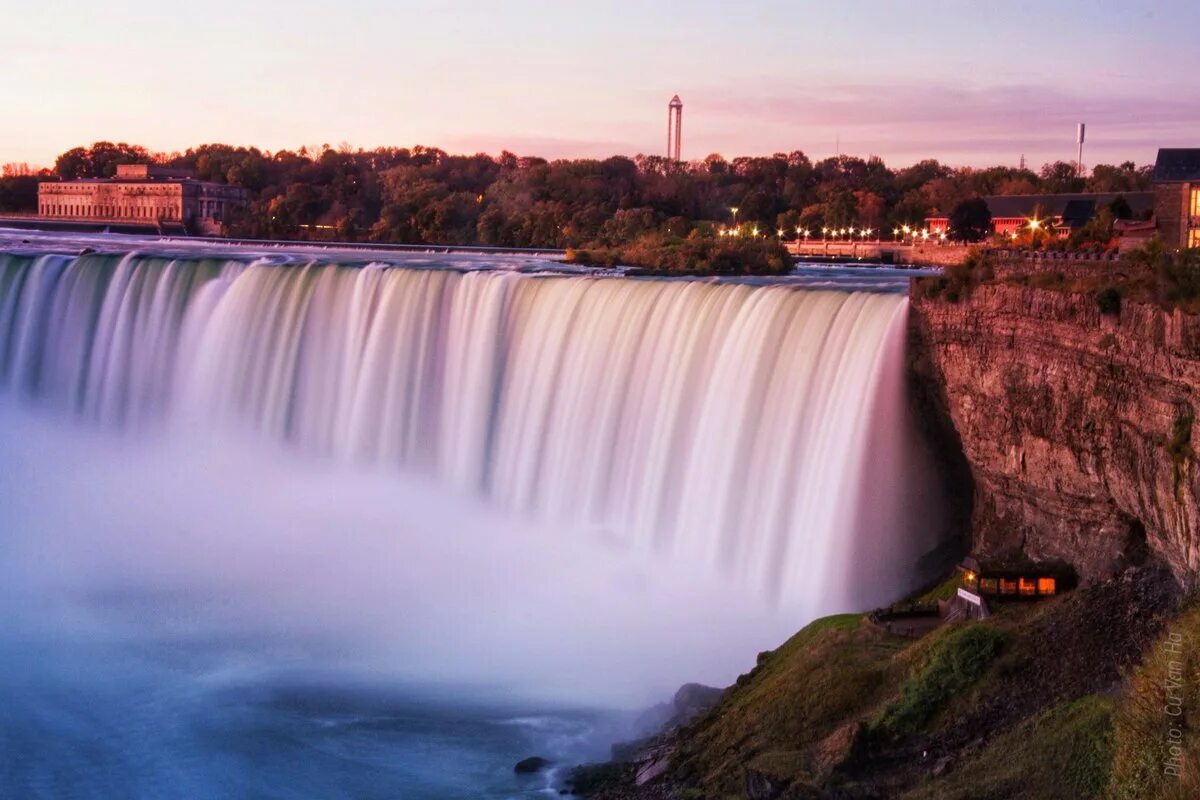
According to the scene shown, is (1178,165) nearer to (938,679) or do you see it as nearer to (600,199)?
(938,679)

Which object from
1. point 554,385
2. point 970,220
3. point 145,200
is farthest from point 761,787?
point 145,200

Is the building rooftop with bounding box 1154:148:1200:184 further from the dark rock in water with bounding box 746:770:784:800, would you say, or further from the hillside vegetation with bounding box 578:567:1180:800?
the dark rock in water with bounding box 746:770:784:800

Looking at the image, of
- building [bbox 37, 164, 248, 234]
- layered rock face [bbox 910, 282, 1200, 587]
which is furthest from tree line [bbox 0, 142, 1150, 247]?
layered rock face [bbox 910, 282, 1200, 587]

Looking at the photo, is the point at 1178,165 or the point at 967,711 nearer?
the point at 967,711

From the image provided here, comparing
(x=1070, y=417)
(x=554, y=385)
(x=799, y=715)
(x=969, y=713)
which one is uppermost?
(x=1070, y=417)

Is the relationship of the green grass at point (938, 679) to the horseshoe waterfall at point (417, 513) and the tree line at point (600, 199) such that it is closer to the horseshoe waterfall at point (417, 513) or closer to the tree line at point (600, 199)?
the horseshoe waterfall at point (417, 513)

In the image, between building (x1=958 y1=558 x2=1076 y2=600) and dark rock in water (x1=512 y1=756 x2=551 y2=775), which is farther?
dark rock in water (x1=512 y1=756 x2=551 y2=775)
